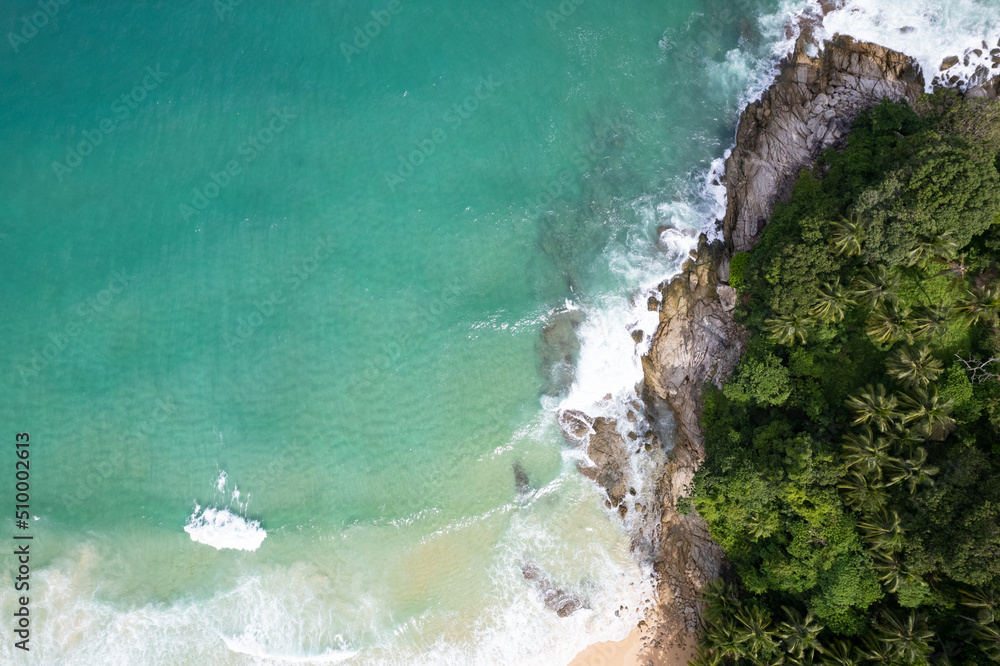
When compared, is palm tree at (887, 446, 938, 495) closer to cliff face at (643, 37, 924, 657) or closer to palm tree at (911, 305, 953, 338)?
palm tree at (911, 305, 953, 338)

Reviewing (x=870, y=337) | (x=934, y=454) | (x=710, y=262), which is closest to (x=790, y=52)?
(x=710, y=262)

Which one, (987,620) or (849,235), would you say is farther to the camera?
(849,235)

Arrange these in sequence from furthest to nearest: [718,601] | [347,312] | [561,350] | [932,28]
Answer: [347,312] < [561,350] < [932,28] < [718,601]

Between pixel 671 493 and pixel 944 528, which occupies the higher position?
pixel 671 493

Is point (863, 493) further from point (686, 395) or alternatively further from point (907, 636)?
point (686, 395)

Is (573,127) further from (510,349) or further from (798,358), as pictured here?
(798,358)

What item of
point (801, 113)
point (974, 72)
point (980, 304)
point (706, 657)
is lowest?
point (706, 657)

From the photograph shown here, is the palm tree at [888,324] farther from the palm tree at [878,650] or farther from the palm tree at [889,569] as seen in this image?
the palm tree at [878,650]

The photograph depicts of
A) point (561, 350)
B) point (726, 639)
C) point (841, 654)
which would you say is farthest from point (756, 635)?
point (561, 350)
